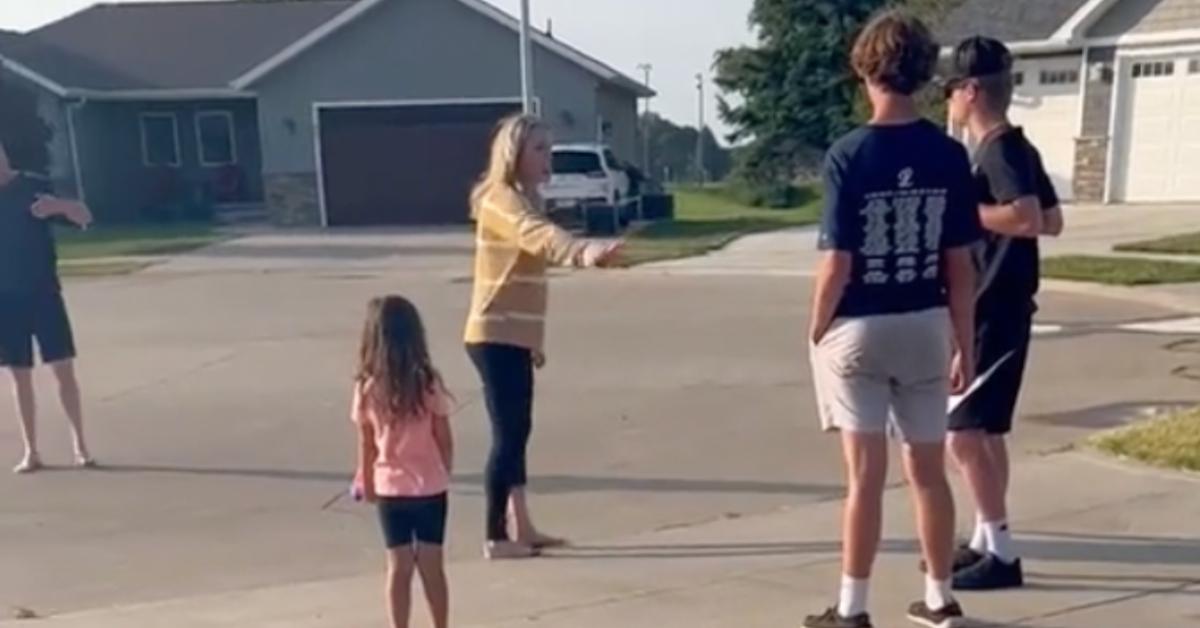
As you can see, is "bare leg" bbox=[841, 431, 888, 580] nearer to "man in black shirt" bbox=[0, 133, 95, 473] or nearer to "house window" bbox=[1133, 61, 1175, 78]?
"man in black shirt" bbox=[0, 133, 95, 473]

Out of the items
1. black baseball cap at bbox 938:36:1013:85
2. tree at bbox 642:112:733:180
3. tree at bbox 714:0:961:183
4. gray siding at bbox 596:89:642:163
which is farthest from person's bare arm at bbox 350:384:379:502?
tree at bbox 642:112:733:180

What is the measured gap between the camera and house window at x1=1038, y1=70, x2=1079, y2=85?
2453 centimetres

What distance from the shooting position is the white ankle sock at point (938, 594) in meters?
4.32

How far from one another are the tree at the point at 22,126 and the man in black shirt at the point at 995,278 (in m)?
29.1

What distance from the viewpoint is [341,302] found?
52.9 ft

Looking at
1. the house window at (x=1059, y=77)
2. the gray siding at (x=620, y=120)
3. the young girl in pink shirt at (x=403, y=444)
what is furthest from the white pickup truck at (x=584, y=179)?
the young girl in pink shirt at (x=403, y=444)

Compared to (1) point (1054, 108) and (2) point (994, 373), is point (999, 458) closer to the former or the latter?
(2) point (994, 373)

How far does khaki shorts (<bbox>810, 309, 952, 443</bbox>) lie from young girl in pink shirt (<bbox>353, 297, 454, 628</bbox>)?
1307mm

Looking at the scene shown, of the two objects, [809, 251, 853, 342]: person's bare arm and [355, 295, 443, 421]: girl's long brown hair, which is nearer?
[809, 251, 853, 342]: person's bare arm

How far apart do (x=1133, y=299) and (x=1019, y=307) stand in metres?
9.37

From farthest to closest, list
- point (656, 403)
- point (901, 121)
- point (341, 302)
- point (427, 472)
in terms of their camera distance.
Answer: point (341, 302) → point (656, 403) → point (427, 472) → point (901, 121)

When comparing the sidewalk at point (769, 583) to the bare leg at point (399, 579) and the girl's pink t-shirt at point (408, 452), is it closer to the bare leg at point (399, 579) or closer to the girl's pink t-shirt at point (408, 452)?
the bare leg at point (399, 579)

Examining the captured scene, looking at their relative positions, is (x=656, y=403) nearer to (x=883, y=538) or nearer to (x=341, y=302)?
(x=883, y=538)

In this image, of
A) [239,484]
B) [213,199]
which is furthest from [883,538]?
[213,199]
